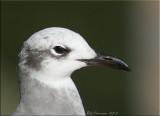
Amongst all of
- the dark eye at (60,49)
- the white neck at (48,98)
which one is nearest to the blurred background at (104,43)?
the white neck at (48,98)

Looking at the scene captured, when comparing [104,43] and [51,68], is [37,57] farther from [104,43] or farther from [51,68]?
[104,43]

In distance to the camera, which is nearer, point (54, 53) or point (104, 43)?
point (54, 53)

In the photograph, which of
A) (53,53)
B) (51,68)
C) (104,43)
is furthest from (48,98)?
(104,43)

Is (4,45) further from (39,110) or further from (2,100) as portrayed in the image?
(39,110)

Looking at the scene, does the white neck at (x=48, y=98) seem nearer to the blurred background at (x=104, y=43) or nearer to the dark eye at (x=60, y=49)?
the dark eye at (x=60, y=49)

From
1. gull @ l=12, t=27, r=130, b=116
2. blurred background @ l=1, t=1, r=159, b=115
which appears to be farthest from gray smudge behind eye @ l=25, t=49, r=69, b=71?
blurred background @ l=1, t=1, r=159, b=115

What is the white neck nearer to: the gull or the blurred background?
the gull

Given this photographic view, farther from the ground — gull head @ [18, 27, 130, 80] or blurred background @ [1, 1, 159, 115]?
gull head @ [18, 27, 130, 80]
